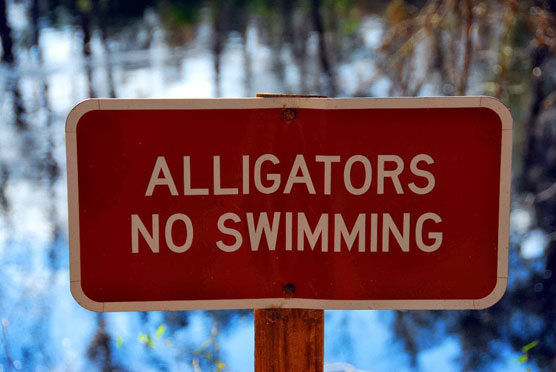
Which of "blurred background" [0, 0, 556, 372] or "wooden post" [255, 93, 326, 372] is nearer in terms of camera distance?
"wooden post" [255, 93, 326, 372]

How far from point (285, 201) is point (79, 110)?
0.31 m

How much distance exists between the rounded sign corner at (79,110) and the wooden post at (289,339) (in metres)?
0.37

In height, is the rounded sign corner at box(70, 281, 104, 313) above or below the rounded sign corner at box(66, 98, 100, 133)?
below

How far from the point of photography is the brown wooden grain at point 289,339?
895mm

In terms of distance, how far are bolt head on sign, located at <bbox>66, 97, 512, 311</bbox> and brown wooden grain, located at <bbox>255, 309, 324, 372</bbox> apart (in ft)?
0.11

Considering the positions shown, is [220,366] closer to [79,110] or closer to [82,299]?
[82,299]

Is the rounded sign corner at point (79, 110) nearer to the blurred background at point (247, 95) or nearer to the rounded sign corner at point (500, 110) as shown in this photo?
the rounded sign corner at point (500, 110)

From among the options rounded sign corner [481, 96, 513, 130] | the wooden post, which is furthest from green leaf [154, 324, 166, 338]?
rounded sign corner [481, 96, 513, 130]

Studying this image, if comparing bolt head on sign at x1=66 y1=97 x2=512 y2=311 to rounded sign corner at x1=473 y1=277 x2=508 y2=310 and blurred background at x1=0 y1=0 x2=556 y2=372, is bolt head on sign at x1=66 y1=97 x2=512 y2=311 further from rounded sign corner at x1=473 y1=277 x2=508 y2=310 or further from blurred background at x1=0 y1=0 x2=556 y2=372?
blurred background at x1=0 y1=0 x2=556 y2=372

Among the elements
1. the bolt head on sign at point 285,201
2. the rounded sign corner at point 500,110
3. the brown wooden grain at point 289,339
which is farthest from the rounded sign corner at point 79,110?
the rounded sign corner at point 500,110

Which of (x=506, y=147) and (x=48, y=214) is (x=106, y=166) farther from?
(x=48, y=214)

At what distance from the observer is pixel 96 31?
161 inches

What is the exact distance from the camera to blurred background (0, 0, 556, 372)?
10.4 feet

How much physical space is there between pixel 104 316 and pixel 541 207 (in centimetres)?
313
